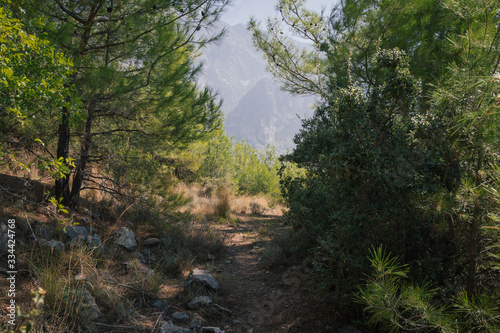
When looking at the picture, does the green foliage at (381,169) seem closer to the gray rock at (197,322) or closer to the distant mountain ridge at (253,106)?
the gray rock at (197,322)

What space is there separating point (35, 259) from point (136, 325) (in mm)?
1428

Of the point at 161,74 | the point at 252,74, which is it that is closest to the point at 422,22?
the point at 161,74

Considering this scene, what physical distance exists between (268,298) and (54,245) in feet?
8.66

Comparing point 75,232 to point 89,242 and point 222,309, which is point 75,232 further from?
point 222,309

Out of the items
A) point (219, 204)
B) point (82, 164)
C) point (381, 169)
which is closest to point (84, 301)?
point (82, 164)

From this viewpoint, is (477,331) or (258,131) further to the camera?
(258,131)

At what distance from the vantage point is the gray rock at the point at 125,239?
4.14 m

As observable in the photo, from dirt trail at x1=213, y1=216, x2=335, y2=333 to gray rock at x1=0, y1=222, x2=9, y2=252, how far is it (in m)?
2.47

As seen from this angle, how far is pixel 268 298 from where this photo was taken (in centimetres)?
372

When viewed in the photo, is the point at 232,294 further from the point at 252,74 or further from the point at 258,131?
the point at 252,74

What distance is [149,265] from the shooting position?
12.7ft

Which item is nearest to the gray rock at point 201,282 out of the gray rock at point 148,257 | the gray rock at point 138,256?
the gray rock at point 148,257

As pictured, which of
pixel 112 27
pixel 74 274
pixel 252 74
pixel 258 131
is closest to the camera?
pixel 74 274

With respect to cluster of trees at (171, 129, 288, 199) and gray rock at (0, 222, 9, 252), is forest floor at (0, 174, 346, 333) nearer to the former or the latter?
gray rock at (0, 222, 9, 252)
